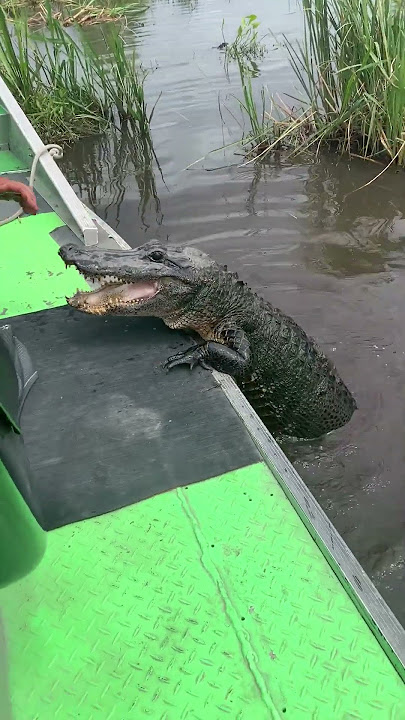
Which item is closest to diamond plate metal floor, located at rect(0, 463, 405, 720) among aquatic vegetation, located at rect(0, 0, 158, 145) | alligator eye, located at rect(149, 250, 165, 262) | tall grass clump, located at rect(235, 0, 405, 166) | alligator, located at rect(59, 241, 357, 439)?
alligator, located at rect(59, 241, 357, 439)

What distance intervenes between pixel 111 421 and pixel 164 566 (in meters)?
0.63

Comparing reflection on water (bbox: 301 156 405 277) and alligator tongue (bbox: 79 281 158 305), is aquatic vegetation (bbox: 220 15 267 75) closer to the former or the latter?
reflection on water (bbox: 301 156 405 277)

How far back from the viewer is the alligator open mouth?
93.6 inches

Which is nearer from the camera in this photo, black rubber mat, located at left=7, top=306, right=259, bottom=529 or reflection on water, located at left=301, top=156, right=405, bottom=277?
black rubber mat, located at left=7, top=306, right=259, bottom=529

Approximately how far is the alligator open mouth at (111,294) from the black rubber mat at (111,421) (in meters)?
0.12

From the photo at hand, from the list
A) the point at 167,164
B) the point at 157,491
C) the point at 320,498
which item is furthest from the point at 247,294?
the point at 167,164

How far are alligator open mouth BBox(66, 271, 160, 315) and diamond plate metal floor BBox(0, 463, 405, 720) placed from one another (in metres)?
1.02

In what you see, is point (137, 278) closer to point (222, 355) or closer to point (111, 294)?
point (111, 294)

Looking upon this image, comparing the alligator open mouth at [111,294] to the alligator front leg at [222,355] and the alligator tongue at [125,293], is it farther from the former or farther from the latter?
the alligator front leg at [222,355]

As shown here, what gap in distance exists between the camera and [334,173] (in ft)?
17.9

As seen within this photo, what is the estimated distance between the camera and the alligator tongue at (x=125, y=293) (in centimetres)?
238

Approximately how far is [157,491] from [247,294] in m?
1.46

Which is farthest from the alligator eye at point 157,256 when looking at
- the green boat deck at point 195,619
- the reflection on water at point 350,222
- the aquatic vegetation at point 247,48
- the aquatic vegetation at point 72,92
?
the aquatic vegetation at point 247,48

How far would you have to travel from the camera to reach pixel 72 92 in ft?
19.6
